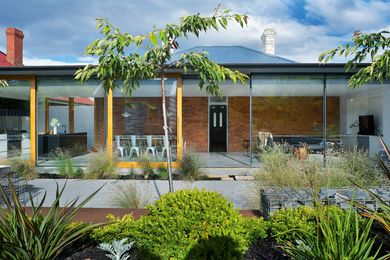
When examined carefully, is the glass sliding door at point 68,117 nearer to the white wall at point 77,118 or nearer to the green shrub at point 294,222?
the white wall at point 77,118

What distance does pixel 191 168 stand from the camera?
32.0 ft

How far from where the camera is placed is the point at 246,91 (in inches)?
595

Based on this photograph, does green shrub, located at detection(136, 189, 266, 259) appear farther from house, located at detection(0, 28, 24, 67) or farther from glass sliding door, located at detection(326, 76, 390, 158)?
house, located at detection(0, 28, 24, 67)

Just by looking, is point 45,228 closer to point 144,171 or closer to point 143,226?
point 143,226

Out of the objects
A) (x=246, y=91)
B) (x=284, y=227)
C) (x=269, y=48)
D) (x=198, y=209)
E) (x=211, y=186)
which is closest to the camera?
(x=198, y=209)

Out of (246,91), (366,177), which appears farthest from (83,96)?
(366,177)

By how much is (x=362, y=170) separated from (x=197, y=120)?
10.7 meters

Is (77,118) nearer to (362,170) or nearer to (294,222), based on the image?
(362,170)

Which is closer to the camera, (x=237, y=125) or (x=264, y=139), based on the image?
(x=264, y=139)

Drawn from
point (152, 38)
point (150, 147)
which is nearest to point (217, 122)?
point (150, 147)

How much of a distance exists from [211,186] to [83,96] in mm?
5569

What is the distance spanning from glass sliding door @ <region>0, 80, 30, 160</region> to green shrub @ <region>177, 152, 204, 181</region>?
5.16 metres

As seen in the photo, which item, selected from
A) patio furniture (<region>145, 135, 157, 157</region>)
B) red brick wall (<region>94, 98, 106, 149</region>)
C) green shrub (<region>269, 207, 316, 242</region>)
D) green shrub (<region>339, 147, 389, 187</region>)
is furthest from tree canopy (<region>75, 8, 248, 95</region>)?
red brick wall (<region>94, 98, 106, 149</region>)

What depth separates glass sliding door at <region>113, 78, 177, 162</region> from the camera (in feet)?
37.3
